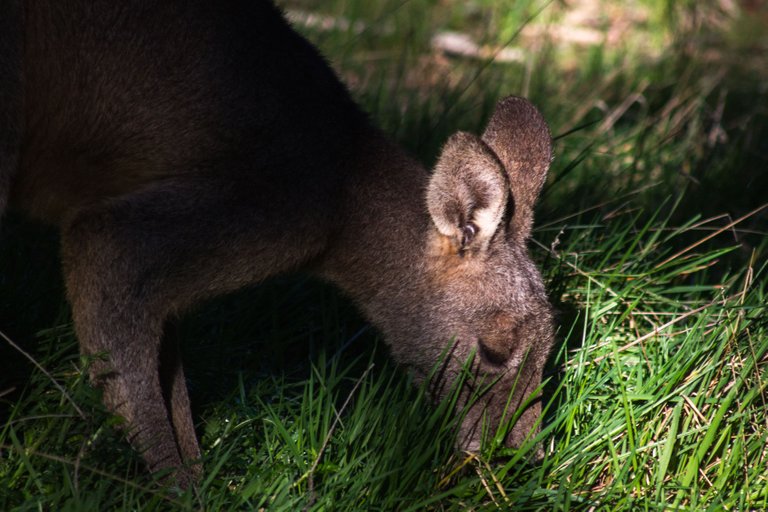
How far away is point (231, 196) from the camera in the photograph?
12.9ft

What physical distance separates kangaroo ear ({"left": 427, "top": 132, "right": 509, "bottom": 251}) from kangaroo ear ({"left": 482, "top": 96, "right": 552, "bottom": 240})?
24cm

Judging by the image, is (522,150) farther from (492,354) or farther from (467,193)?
(492,354)

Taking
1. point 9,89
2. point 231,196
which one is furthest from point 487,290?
point 9,89

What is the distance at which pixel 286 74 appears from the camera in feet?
13.7

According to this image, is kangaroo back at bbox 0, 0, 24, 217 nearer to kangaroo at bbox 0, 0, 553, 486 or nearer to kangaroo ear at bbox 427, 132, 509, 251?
kangaroo at bbox 0, 0, 553, 486

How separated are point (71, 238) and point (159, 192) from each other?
35cm

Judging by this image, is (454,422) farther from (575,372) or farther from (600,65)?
(600,65)

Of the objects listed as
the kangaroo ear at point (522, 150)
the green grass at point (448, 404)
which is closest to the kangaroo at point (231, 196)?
the kangaroo ear at point (522, 150)

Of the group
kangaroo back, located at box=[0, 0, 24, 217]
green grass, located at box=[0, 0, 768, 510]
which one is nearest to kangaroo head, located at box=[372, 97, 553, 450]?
green grass, located at box=[0, 0, 768, 510]

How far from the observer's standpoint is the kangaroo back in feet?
11.8

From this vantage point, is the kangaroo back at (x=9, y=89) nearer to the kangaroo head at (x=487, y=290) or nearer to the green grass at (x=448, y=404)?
the green grass at (x=448, y=404)

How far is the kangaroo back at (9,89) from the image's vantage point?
3.59 meters

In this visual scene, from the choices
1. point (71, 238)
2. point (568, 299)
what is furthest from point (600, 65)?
point (71, 238)

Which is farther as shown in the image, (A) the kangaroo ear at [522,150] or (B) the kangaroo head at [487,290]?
(A) the kangaroo ear at [522,150]
